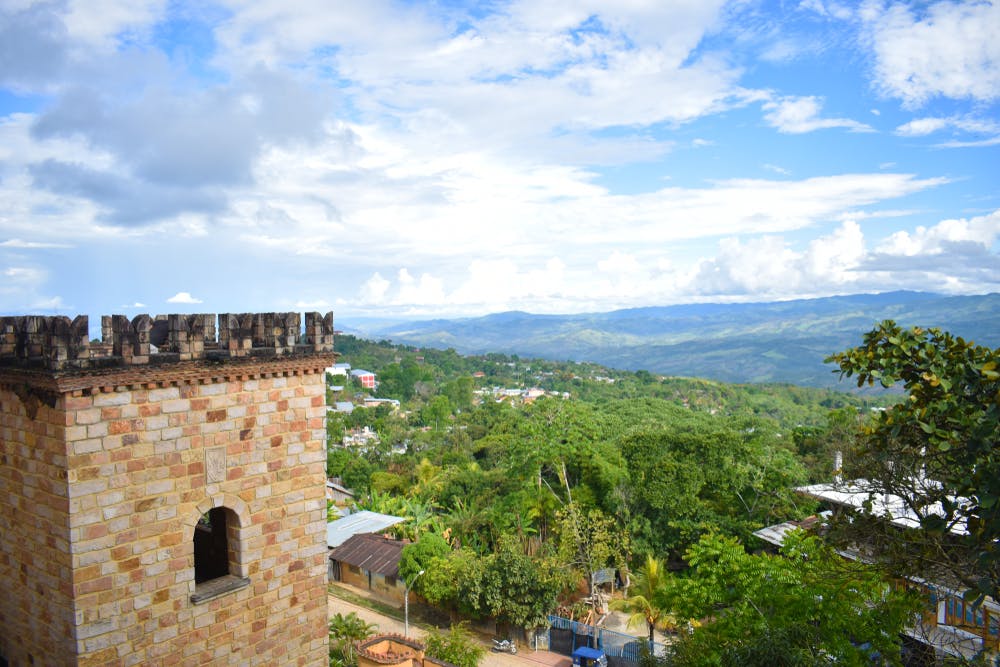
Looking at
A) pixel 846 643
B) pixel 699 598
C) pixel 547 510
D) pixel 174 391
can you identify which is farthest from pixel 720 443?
pixel 174 391

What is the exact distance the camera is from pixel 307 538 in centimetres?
1051

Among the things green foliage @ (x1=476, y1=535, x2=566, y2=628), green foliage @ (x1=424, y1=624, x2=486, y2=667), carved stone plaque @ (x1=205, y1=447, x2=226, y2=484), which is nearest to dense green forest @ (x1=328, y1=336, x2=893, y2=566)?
green foliage @ (x1=476, y1=535, x2=566, y2=628)

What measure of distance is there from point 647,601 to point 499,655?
5.57m

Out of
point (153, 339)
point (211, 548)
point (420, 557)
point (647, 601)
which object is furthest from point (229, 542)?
point (420, 557)

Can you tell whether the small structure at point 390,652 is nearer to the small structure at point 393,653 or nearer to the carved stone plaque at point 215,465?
the small structure at point 393,653

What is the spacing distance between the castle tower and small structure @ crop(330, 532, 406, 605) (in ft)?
62.9

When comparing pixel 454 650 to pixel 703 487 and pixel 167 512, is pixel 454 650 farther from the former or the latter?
pixel 703 487

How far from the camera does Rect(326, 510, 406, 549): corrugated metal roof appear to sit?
1280 inches

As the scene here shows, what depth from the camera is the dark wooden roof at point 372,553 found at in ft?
95.6

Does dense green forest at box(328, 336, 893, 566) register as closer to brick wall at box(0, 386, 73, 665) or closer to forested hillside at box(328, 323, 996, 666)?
forested hillside at box(328, 323, 996, 666)

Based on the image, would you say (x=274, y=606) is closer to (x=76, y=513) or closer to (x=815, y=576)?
(x=76, y=513)

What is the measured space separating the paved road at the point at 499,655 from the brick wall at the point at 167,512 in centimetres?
1438

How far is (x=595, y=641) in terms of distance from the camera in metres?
23.1

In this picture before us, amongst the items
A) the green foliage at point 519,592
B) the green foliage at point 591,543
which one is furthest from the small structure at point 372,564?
the green foliage at point 591,543
